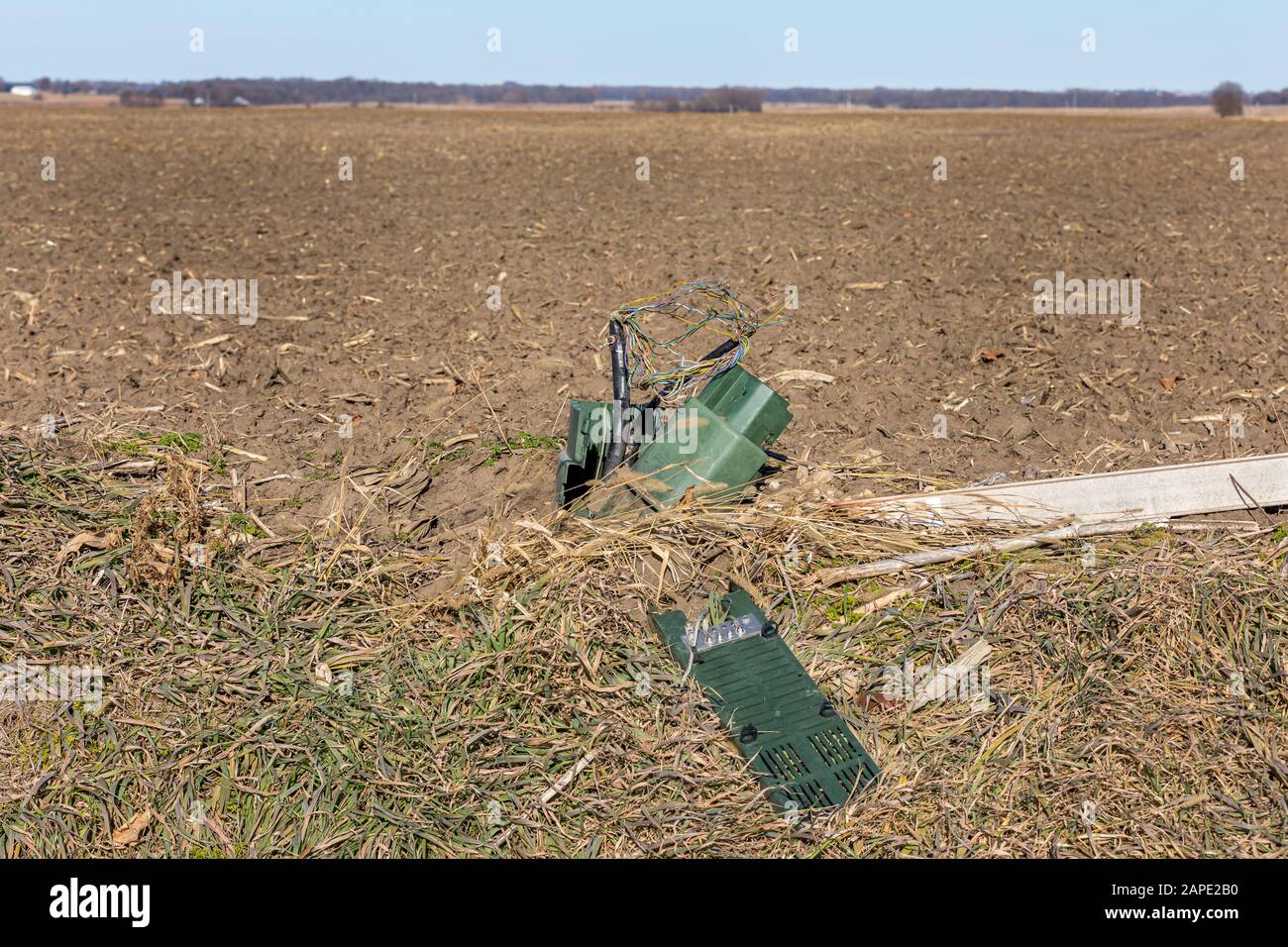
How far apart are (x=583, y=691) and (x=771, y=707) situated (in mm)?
723

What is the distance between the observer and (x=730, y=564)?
465 centimetres

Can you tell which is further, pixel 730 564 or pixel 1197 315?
pixel 1197 315

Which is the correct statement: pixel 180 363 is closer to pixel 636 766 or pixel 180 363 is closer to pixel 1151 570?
pixel 636 766

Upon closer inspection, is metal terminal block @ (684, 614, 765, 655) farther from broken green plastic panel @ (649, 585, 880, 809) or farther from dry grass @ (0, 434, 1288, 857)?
dry grass @ (0, 434, 1288, 857)

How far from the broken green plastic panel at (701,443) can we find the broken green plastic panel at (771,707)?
0.59 meters

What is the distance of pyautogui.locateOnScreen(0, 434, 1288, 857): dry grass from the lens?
3.71 metres

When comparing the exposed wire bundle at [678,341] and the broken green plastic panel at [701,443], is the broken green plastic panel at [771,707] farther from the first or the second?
the exposed wire bundle at [678,341]

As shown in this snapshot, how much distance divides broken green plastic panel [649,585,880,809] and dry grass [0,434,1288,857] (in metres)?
0.08

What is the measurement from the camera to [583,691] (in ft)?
13.5

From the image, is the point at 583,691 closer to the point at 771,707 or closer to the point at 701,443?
the point at 771,707

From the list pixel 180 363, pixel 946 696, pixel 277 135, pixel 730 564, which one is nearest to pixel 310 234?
pixel 180 363

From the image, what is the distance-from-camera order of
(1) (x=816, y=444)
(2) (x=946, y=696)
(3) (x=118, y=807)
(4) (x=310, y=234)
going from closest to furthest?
1. (3) (x=118, y=807)
2. (2) (x=946, y=696)
3. (1) (x=816, y=444)
4. (4) (x=310, y=234)

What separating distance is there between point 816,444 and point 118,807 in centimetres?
392

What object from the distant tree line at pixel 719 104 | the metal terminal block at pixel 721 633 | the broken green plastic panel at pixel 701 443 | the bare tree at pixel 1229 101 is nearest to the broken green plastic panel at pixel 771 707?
the metal terminal block at pixel 721 633
